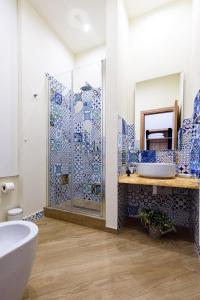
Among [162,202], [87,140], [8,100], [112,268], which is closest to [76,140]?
[87,140]

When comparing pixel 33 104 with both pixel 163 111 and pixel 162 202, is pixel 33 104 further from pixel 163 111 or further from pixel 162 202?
pixel 162 202

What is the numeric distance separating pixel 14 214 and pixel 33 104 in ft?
4.85

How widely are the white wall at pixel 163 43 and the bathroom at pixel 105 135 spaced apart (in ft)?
0.05

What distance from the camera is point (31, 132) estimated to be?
2512 millimetres

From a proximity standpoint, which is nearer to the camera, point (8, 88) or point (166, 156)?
point (8, 88)

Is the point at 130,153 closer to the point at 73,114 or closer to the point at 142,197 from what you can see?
the point at 142,197

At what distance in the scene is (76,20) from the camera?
2762 millimetres

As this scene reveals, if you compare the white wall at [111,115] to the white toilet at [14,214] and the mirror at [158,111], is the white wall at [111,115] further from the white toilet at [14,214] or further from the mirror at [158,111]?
the white toilet at [14,214]

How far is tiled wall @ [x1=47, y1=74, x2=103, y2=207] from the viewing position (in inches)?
102

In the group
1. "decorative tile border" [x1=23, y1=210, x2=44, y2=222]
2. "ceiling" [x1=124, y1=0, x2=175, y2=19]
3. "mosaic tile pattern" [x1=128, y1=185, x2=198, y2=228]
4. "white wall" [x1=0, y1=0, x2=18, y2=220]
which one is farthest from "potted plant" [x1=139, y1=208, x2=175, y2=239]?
"ceiling" [x1=124, y1=0, x2=175, y2=19]

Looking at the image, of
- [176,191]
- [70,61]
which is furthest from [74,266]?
[70,61]

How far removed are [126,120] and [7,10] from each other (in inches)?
79.2

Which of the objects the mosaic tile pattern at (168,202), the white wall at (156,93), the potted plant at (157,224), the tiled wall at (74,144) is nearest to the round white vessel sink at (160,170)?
the mosaic tile pattern at (168,202)

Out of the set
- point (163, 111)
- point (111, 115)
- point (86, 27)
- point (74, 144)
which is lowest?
point (74, 144)
